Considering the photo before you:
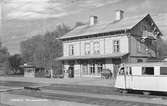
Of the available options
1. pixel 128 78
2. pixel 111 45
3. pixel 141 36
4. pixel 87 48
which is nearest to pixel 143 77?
pixel 128 78

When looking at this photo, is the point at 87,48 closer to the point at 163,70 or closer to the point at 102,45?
the point at 102,45

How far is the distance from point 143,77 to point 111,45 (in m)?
19.3

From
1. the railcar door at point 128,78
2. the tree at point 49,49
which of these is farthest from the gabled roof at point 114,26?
the tree at point 49,49

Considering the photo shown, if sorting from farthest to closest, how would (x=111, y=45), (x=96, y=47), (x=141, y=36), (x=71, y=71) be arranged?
(x=71, y=71)
(x=96, y=47)
(x=141, y=36)
(x=111, y=45)

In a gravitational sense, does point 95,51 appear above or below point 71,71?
above

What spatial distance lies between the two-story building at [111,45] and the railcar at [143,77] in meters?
14.8

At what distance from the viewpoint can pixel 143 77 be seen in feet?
61.8

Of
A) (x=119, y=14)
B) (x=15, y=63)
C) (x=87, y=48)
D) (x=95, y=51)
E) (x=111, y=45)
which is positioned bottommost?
(x=15, y=63)

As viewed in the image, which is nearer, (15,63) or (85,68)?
(85,68)

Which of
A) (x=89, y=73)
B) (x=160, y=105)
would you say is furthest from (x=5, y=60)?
(x=160, y=105)

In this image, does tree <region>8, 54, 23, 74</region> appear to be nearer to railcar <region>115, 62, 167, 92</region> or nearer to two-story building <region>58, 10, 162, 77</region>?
two-story building <region>58, 10, 162, 77</region>

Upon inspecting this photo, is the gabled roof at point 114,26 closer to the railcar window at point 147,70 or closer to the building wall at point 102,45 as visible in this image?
the building wall at point 102,45

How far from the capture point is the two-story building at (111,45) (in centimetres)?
3659

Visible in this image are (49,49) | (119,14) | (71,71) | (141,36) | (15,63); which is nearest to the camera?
(141,36)
